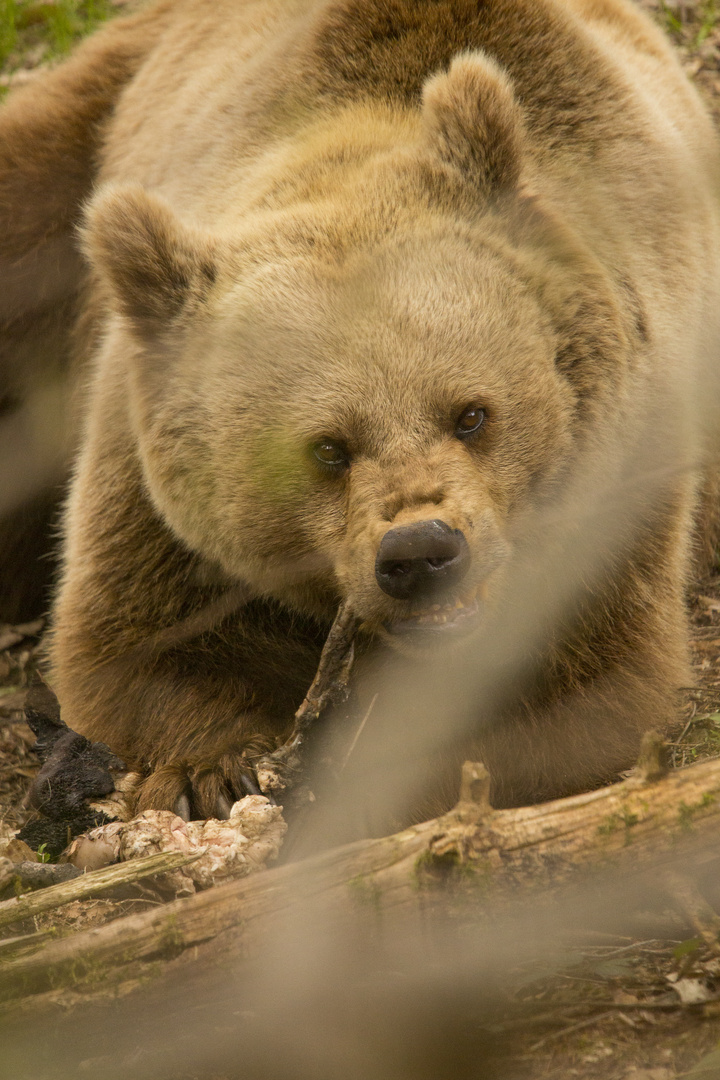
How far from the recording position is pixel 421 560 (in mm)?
3008

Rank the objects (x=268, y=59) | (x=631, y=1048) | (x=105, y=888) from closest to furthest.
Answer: (x=631, y=1048)
(x=105, y=888)
(x=268, y=59)

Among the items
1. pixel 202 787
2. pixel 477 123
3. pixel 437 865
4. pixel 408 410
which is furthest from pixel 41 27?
pixel 437 865

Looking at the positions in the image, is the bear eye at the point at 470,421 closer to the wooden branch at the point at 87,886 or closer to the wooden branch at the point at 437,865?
the wooden branch at the point at 437,865

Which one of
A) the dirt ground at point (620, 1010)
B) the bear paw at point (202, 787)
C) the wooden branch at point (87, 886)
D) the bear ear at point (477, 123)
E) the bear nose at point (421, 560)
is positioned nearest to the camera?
the dirt ground at point (620, 1010)

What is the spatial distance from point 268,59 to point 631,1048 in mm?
3772

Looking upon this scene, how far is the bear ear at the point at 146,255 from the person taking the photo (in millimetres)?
3574

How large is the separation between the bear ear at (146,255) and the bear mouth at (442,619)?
132 cm

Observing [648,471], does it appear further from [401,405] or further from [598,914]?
[598,914]

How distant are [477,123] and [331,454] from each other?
1154 mm

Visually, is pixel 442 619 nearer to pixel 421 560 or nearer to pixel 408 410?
pixel 421 560

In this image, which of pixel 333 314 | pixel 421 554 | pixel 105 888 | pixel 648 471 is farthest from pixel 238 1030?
pixel 648 471

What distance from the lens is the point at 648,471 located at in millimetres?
3840

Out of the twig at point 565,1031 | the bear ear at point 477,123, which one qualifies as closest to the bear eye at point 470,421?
the bear ear at point 477,123

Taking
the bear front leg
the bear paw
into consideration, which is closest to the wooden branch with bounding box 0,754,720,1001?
the bear paw
